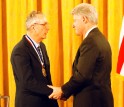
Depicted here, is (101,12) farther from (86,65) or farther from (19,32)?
(86,65)

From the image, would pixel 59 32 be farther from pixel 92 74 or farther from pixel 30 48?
pixel 92 74

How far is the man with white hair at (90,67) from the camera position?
8.48 ft

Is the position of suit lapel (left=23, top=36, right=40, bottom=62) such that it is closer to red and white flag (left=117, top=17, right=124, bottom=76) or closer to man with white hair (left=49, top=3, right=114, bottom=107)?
man with white hair (left=49, top=3, right=114, bottom=107)

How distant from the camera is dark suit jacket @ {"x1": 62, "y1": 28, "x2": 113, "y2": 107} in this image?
2.58 meters

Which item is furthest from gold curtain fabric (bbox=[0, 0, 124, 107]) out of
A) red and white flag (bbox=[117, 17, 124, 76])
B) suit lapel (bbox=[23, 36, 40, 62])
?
suit lapel (bbox=[23, 36, 40, 62])

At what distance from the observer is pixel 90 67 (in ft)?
8.46

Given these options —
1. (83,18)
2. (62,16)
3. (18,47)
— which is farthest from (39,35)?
(62,16)

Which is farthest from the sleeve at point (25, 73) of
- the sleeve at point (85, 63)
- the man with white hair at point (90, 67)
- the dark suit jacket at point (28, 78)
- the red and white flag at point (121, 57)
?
the red and white flag at point (121, 57)

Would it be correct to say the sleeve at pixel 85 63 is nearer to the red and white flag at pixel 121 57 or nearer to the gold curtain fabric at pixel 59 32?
the red and white flag at pixel 121 57

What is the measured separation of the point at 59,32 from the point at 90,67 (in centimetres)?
134

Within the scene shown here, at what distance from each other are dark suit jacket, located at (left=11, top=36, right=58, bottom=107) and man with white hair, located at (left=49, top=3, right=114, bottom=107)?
21 centimetres

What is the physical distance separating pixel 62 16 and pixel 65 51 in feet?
1.18

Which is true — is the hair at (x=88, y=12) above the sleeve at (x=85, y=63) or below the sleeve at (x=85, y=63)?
above

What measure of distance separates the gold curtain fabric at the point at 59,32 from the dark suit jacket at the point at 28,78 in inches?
38.7
